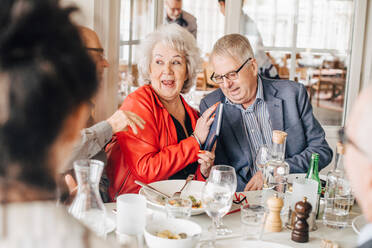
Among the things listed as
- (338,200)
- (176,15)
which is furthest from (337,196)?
(176,15)

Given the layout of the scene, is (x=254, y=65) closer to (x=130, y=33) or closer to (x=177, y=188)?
(x=177, y=188)

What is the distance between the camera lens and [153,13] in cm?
325

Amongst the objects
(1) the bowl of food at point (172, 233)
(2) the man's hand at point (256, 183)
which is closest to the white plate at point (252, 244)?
(1) the bowl of food at point (172, 233)

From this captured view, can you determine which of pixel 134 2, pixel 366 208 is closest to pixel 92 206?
pixel 366 208

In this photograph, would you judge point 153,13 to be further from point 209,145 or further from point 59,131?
point 59,131

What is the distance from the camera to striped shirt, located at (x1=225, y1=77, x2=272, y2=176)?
2250 mm

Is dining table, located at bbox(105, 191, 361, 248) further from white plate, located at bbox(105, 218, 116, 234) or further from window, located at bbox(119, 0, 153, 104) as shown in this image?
window, located at bbox(119, 0, 153, 104)

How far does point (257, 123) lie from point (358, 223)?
0.99 metres

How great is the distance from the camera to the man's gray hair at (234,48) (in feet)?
7.20

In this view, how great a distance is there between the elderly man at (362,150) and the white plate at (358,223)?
63cm

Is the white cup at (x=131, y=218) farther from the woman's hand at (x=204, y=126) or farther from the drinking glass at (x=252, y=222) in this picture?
the woman's hand at (x=204, y=126)

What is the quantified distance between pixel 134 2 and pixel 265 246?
227 cm

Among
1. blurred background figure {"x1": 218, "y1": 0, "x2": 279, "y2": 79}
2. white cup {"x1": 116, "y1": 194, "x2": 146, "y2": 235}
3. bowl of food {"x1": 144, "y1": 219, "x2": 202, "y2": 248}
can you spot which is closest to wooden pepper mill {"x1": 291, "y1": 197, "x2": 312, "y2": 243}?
bowl of food {"x1": 144, "y1": 219, "x2": 202, "y2": 248}

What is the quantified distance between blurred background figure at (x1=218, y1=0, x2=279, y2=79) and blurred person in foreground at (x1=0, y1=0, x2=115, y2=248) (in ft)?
10.0
